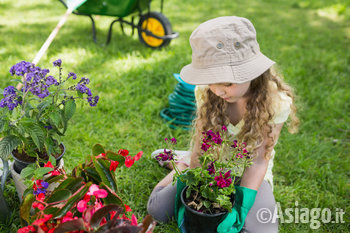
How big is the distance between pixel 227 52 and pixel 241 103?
450 millimetres

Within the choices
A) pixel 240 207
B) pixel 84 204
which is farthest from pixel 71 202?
pixel 240 207

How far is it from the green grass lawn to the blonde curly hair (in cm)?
59

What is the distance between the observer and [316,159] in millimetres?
2367

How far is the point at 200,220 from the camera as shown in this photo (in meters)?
1.46

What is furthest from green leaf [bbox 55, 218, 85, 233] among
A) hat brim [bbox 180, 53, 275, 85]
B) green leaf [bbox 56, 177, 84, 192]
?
hat brim [bbox 180, 53, 275, 85]

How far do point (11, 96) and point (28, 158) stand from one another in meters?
0.37

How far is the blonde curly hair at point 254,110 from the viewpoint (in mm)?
1545

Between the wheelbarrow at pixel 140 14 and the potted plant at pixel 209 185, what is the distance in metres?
2.30

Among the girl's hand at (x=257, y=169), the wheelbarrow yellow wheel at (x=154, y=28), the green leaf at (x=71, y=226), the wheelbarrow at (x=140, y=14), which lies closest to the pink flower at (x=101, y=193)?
the green leaf at (x=71, y=226)

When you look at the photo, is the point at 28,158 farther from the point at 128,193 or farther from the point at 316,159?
the point at 316,159

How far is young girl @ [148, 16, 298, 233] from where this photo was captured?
4.22ft

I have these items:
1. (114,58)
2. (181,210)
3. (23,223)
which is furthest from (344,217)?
(114,58)

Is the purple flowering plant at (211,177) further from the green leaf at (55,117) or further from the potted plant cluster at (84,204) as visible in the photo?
the green leaf at (55,117)

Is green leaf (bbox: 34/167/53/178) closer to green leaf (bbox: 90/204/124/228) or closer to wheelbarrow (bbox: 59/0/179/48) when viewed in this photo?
green leaf (bbox: 90/204/124/228)
